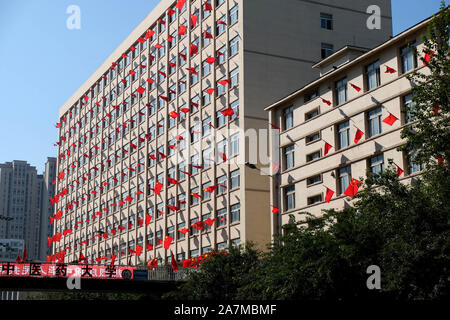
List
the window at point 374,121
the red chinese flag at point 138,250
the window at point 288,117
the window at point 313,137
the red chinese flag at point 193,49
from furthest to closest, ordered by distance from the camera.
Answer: the red chinese flag at point 138,250
the red chinese flag at point 193,49
the window at point 288,117
the window at point 313,137
the window at point 374,121

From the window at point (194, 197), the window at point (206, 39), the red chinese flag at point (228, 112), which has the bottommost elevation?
the window at point (194, 197)

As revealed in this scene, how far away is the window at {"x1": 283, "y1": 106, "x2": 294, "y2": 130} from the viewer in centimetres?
4925

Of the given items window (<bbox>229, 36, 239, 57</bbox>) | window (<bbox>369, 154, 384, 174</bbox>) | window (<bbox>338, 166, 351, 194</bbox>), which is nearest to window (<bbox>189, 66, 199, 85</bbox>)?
window (<bbox>229, 36, 239, 57</bbox>)

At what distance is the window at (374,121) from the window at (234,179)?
13917 millimetres

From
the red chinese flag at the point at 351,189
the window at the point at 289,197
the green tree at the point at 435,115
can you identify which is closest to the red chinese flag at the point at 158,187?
the window at the point at 289,197

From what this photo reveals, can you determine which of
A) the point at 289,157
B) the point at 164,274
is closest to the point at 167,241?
the point at 164,274

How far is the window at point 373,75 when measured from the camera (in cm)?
4194

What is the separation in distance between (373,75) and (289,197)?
10.9 meters

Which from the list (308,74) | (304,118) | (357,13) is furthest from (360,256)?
(357,13)

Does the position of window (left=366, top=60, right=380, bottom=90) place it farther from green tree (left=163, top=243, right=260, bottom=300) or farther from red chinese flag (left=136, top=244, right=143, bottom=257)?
red chinese flag (left=136, top=244, right=143, bottom=257)

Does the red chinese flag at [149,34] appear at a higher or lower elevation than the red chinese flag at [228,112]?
higher

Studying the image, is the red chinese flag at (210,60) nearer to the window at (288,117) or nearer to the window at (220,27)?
the window at (220,27)

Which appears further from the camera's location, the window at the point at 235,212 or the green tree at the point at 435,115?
the window at the point at 235,212

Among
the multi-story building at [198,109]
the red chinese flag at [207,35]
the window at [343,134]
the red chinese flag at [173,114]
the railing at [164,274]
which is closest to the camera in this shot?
the window at [343,134]
